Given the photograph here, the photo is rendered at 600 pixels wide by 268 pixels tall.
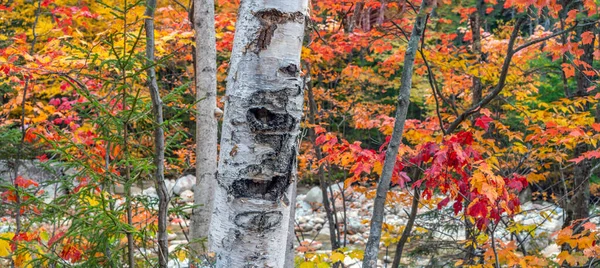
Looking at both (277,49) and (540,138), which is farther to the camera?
(540,138)

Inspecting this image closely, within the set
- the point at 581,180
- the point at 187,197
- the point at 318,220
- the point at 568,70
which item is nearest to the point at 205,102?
the point at 568,70

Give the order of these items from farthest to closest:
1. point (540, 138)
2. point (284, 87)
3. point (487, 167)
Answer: point (540, 138) < point (487, 167) < point (284, 87)

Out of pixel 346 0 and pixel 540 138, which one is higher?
pixel 346 0

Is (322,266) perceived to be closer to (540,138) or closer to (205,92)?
(205,92)

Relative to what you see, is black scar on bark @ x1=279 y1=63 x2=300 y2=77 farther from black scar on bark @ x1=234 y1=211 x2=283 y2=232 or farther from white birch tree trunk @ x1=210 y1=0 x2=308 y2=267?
black scar on bark @ x1=234 y1=211 x2=283 y2=232

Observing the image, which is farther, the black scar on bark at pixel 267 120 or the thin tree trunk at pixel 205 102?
the thin tree trunk at pixel 205 102

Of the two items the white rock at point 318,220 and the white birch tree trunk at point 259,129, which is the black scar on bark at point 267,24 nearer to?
the white birch tree trunk at point 259,129

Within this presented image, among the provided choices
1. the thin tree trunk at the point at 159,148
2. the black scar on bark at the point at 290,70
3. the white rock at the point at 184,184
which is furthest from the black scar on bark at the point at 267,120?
the white rock at the point at 184,184

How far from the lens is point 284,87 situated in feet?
3.93

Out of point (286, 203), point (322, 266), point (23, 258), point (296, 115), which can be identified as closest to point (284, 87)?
point (296, 115)

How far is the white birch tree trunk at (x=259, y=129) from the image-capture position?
3.91 feet

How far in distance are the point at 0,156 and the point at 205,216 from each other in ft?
6.88

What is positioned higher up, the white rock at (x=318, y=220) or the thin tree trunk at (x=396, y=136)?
the thin tree trunk at (x=396, y=136)

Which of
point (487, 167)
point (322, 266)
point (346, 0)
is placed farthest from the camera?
point (346, 0)
